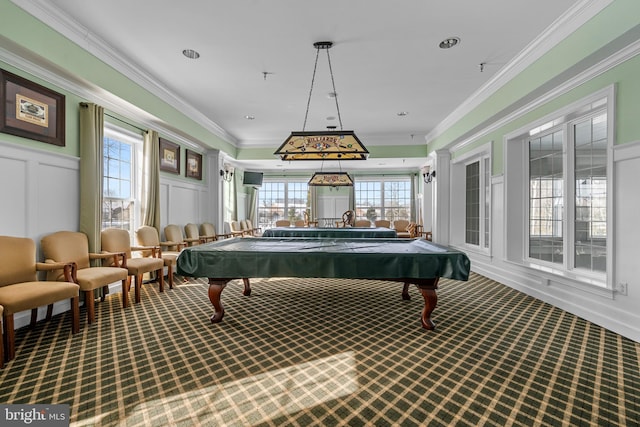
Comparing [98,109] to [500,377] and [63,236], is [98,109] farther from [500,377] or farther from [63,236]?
[500,377]

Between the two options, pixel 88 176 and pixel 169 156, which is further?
pixel 169 156

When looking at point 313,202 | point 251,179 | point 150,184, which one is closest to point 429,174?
point 313,202

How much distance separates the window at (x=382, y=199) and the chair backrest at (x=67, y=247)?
953cm

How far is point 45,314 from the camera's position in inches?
135

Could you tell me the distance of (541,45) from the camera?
3.67 m

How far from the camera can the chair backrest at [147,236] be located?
4.95 metres

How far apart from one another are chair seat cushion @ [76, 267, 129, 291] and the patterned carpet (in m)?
0.42

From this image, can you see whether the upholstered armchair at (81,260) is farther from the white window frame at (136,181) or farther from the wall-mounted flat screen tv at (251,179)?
the wall-mounted flat screen tv at (251,179)

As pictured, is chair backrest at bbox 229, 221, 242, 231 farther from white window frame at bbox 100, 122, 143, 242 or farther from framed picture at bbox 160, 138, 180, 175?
white window frame at bbox 100, 122, 143, 242

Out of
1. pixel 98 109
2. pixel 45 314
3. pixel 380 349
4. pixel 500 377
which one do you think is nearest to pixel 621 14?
pixel 500 377

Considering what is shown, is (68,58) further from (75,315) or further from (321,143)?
(321,143)

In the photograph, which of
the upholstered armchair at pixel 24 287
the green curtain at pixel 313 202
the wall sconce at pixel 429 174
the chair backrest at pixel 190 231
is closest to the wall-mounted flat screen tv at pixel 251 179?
the green curtain at pixel 313 202

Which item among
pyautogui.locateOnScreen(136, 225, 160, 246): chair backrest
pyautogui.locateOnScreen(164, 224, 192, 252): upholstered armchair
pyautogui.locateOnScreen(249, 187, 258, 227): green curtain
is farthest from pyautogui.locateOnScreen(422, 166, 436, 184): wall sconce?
pyautogui.locateOnScreen(136, 225, 160, 246): chair backrest

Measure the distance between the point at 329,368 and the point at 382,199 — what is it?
33.8ft
